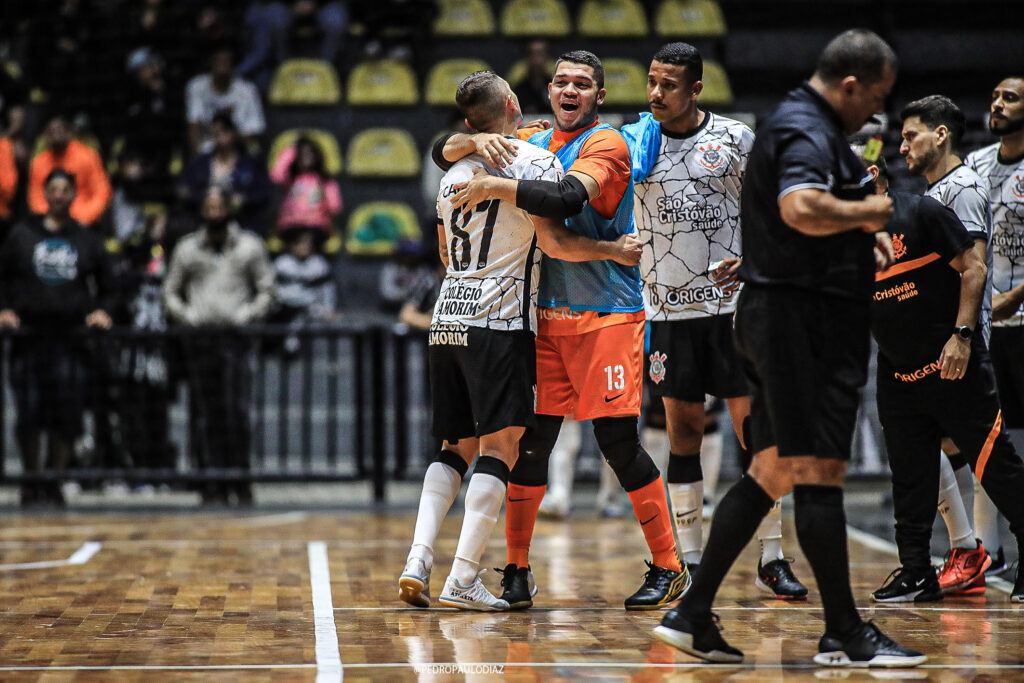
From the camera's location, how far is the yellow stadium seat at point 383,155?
45.8 ft

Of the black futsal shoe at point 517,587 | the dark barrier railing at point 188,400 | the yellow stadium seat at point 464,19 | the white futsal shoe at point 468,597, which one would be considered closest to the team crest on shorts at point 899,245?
the black futsal shoe at point 517,587

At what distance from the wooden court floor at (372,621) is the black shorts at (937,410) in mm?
677

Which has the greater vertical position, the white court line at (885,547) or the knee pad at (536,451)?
the knee pad at (536,451)

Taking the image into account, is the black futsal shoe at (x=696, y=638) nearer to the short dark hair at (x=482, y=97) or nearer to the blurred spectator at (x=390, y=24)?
the short dark hair at (x=482, y=97)

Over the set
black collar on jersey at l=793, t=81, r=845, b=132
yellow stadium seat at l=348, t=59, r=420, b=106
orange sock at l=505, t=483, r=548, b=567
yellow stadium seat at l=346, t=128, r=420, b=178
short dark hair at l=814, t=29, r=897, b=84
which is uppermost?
yellow stadium seat at l=348, t=59, r=420, b=106

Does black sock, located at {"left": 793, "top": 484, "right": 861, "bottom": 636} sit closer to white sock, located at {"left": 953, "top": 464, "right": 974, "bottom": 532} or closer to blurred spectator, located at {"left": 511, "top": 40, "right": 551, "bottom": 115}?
white sock, located at {"left": 953, "top": 464, "right": 974, "bottom": 532}

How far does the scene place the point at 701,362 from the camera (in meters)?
5.46

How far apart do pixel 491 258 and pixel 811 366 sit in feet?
4.96

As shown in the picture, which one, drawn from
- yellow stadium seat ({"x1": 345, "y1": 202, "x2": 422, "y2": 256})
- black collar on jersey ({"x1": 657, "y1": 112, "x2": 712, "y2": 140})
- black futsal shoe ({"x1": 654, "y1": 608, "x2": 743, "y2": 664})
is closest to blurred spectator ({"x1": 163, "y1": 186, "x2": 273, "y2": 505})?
yellow stadium seat ({"x1": 345, "y1": 202, "x2": 422, "y2": 256})

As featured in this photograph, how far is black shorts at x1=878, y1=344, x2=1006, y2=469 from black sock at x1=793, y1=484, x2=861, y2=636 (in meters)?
1.51

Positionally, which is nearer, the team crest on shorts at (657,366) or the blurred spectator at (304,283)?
the team crest on shorts at (657,366)

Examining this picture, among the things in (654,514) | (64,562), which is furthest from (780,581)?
(64,562)

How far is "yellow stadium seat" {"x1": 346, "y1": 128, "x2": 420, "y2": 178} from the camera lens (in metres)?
13.9

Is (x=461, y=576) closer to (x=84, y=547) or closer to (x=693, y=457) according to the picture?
(x=693, y=457)
